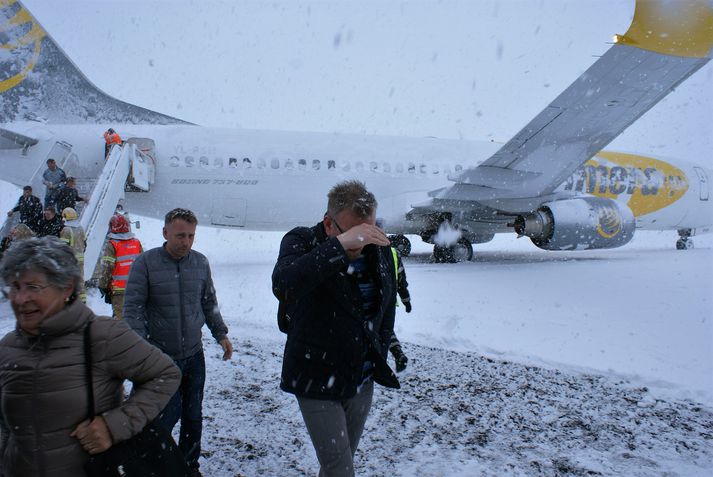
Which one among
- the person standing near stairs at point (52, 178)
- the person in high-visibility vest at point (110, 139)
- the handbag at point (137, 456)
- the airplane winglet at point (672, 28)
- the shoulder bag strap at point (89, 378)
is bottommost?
the handbag at point (137, 456)

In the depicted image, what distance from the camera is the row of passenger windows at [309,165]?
11945 mm

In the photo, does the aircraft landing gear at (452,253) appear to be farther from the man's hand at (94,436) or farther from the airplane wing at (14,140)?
the man's hand at (94,436)

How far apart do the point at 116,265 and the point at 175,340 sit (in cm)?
232

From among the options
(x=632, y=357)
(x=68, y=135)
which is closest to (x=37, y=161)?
(x=68, y=135)

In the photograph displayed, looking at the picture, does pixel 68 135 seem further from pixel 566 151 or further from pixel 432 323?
pixel 566 151

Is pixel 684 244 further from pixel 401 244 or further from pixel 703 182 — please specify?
pixel 401 244

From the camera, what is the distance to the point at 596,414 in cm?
381

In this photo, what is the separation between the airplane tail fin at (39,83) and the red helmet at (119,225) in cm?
1010

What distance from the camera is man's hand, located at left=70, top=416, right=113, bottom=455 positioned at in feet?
5.09

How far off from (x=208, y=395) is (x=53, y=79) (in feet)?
41.3

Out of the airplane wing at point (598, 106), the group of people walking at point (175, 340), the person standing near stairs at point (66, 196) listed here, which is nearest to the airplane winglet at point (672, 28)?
the airplane wing at point (598, 106)

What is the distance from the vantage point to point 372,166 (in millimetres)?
13195

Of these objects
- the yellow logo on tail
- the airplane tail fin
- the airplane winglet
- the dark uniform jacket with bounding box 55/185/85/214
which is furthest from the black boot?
the yellow logo on tail

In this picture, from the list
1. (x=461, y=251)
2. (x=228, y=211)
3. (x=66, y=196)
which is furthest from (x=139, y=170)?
(x=461, y=251)
